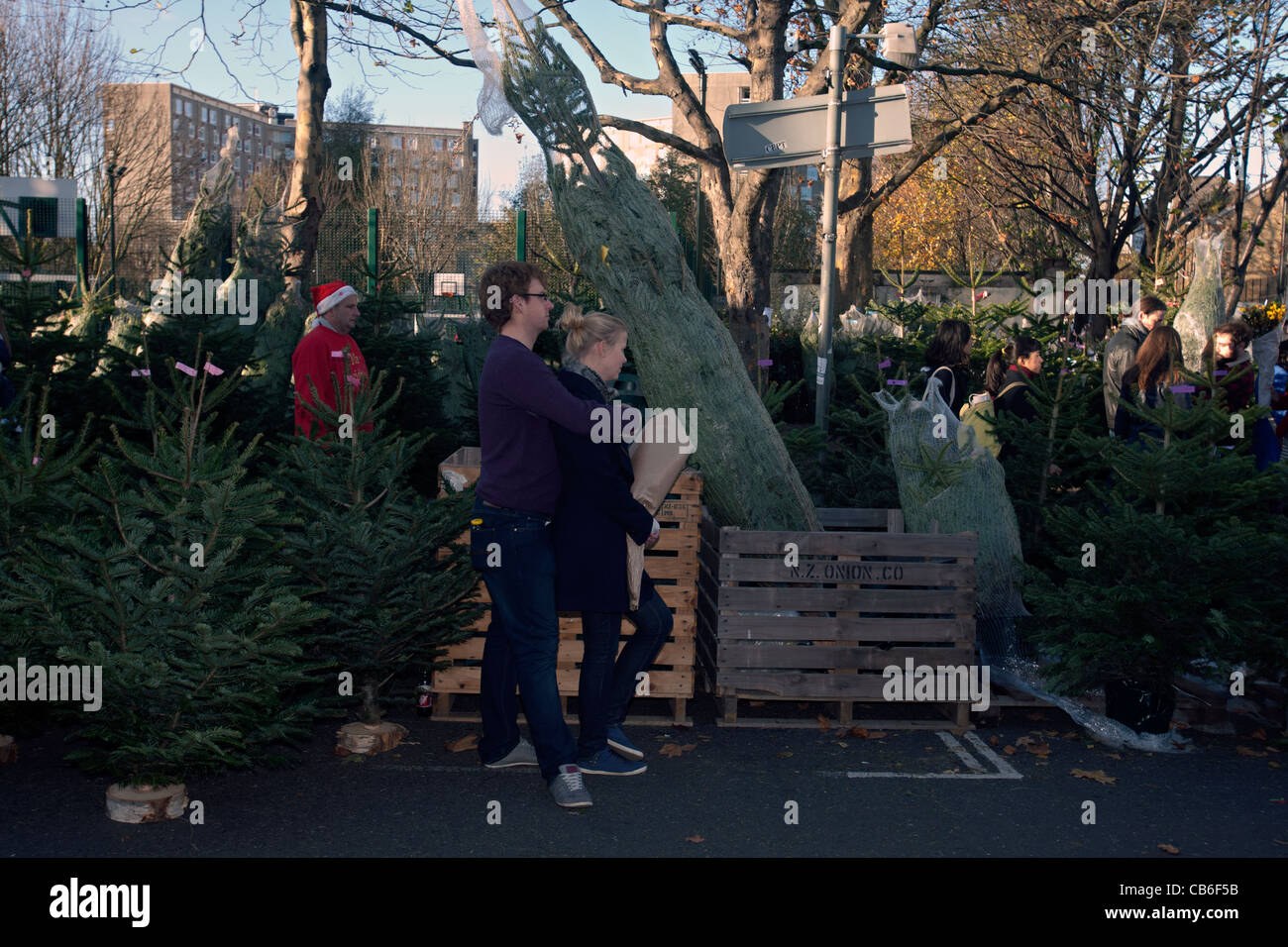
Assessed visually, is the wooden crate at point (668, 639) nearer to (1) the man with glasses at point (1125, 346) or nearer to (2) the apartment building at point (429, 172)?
(1) the man with glasses at point (1125, 346)

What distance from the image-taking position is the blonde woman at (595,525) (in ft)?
15.2

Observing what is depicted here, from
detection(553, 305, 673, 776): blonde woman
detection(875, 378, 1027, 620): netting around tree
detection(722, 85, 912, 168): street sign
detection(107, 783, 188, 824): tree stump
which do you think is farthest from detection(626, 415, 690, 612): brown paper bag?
detection(722, 85, 912, 168): street sign

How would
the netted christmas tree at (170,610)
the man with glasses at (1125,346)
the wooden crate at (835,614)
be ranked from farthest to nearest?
the man with glasses at (1125,346) < the wooden crate at (835,614) < the netted christmas tree at (170,610)

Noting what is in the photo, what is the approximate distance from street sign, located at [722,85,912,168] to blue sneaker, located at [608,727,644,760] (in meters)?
4.13

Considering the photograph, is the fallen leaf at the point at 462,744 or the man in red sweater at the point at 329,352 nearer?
the fallen leaf at the point at 462,744

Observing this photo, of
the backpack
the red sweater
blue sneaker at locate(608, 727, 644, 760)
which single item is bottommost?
blue sneaker at locate(608, 727, 644, 760)

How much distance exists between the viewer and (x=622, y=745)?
5215 millimetres

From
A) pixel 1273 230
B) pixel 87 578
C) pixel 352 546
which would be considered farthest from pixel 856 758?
pixel 1273 230

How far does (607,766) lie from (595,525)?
42.6 inches

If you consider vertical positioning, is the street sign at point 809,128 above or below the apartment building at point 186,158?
below

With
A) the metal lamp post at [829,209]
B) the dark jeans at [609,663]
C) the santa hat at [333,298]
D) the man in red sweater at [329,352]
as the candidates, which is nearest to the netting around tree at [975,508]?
the metal lamp post at [829,209]

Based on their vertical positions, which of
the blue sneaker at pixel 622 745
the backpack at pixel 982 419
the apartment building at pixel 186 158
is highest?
the apartment building at pixel 186 158

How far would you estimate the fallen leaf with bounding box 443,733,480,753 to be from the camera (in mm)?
5379

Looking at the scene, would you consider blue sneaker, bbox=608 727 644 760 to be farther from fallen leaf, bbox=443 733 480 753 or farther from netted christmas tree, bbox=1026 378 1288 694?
netted christmas tree, bbox=1026 378 1288 694
